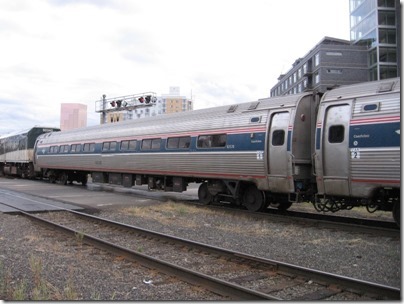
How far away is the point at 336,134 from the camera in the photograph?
1004cm

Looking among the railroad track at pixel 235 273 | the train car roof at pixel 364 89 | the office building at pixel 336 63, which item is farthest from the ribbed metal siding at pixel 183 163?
the office building at pixel 336 63

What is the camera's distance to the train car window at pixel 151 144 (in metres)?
16.4

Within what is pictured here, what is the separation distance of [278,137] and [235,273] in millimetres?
5933

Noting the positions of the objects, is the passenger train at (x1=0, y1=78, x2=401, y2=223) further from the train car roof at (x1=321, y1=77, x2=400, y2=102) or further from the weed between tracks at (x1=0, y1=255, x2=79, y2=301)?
the weed between tracks at (x1=0, y1=255, x2=79, y2=301)

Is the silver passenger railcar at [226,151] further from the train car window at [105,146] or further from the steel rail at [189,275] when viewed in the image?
the steel rail at [189,275]

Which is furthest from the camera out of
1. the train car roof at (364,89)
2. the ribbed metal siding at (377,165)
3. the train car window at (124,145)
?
the train car window at (124,145)

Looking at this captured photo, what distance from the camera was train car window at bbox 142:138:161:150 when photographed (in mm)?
16430

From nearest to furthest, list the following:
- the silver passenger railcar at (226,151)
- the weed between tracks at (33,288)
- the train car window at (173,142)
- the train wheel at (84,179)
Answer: the weed between tracks at (33,288), the silver passenger railcar at (226,151), the train car window at (173,142), the train wheel at (84,179)

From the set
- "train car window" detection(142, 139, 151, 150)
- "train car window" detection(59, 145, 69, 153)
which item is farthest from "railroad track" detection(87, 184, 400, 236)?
"train car window" detection(59, 145, 69, 153)

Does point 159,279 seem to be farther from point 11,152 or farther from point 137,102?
point 11,152

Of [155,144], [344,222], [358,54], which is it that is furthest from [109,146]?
[358,54]

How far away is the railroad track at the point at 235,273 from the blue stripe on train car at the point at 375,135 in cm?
429

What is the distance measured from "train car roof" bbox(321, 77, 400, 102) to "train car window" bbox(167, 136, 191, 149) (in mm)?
5560

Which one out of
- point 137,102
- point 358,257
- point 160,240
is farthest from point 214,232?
point 137,102
